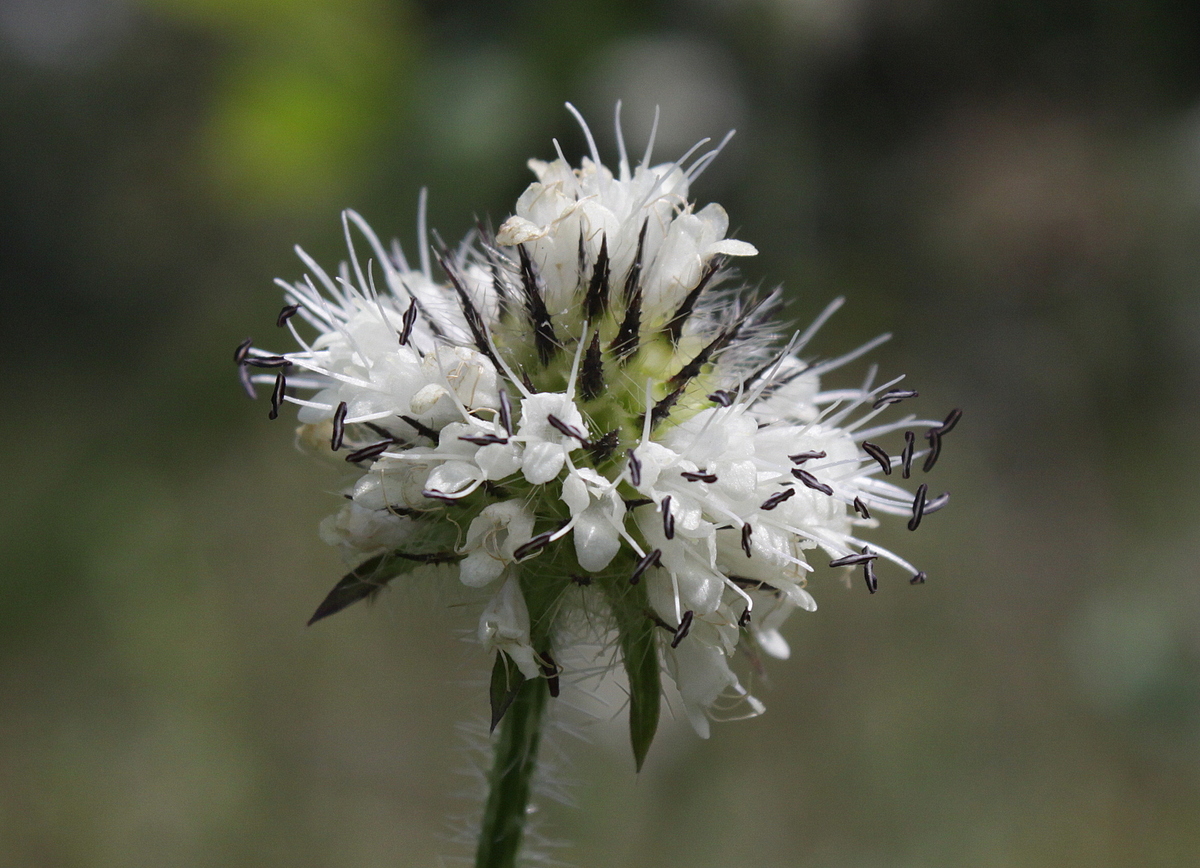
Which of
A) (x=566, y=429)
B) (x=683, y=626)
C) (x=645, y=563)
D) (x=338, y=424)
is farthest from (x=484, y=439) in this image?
(x=683, y=626)

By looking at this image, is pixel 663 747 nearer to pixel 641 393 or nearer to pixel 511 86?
pixel 641 393

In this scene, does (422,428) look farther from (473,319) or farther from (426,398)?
(473,319)

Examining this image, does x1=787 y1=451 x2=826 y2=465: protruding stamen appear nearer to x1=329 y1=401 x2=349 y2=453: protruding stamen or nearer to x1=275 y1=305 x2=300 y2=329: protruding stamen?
x1=329 y1=401 x2=349 y2=453: protruding stamen

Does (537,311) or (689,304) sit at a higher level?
(689,304)

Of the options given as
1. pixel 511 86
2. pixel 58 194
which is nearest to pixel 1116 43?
pixel 511 86

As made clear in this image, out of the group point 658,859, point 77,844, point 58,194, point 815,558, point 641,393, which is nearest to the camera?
point 641,393
